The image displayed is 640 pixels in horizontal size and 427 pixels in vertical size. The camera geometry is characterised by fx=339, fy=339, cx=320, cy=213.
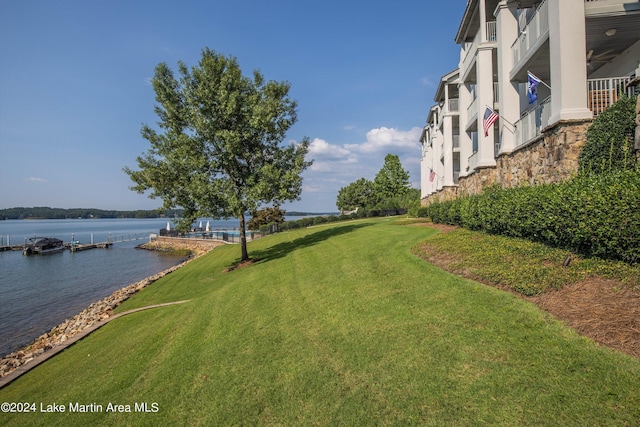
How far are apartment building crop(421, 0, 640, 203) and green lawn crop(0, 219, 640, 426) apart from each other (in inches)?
271

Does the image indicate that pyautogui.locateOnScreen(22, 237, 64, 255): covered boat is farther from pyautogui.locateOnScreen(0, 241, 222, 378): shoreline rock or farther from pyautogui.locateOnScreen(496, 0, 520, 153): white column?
pyautogui.locateOnScreen(496, 0, 520, 153): white column

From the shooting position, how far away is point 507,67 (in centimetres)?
1412

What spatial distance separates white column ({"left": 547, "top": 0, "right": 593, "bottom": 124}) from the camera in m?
9.23

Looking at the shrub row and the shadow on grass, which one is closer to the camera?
the shrub row

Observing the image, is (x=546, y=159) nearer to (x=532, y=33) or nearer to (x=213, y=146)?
(x=532, y=33)

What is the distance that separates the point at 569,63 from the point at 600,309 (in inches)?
313

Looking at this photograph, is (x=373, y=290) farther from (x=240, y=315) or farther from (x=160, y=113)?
(x=160, y=113)

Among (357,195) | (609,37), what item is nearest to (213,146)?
(609,37)

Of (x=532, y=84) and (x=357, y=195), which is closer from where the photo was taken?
(x=532, y=84)

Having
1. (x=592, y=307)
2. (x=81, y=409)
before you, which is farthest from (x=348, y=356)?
(x=81, y=409)

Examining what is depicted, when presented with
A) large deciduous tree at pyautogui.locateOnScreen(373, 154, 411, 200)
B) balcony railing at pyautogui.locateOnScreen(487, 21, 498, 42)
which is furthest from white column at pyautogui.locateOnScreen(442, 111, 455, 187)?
large deciduous tree at pyautogui.locateOnScreen(373, 154, 411, 200)

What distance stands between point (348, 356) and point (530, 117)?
38.0 feet

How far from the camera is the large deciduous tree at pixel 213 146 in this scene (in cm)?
1445

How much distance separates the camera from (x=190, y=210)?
1523 cm
